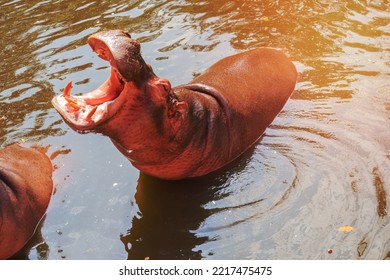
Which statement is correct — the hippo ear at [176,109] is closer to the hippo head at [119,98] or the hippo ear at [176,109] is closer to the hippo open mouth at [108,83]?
the hippo head at [119,98]

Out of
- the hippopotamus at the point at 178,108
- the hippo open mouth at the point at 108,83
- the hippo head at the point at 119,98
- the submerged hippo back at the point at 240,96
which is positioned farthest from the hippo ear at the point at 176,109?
the hippo open mouth at the point at 108,83

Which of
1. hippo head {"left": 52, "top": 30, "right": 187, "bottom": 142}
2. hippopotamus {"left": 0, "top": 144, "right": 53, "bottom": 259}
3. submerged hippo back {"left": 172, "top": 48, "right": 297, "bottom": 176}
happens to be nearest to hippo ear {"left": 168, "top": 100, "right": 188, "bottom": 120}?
hippo head {"left": 52, "top": 30, "right": 187, "bottom": 142}

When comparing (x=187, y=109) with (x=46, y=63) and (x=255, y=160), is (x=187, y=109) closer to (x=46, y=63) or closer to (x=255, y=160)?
(x=255, y=160)

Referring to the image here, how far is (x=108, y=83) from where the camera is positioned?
4.41 metres

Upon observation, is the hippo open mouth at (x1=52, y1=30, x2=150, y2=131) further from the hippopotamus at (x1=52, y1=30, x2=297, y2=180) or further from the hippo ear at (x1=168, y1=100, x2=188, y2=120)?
the hippo ear at (x1=168, y1=100, x2=188, y2=120)

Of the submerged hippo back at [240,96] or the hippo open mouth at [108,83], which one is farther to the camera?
the submerged hippo back at [240,96]

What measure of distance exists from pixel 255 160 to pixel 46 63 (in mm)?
3805

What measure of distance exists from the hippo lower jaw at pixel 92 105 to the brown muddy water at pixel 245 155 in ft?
4.15

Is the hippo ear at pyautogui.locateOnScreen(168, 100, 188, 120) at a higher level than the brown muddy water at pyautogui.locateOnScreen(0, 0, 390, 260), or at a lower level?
higher

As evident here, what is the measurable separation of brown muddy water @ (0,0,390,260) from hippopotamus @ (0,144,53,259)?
14cm

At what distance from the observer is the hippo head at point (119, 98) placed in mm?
4059

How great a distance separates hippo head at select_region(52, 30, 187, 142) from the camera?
4059 millimetres

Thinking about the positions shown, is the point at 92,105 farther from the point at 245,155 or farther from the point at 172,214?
the point at 245,155

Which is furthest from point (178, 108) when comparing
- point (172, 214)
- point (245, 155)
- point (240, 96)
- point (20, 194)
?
point (20, 194)
